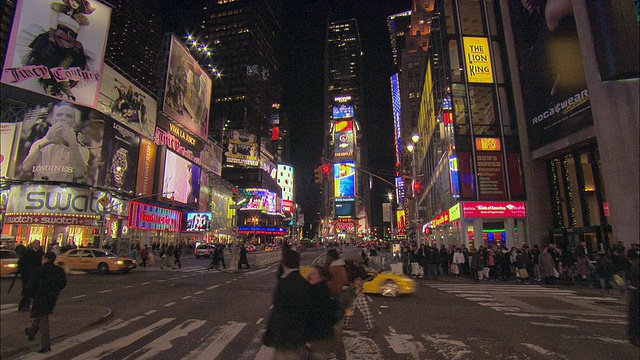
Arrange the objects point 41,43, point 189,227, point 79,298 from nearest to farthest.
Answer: point 79,298, point 41,43, point 189,227

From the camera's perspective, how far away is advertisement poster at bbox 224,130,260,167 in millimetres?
108306

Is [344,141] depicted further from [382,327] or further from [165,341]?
[165,341]

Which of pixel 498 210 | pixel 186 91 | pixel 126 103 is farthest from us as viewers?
pixel 186 91

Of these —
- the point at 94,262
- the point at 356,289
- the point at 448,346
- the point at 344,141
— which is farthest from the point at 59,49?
the point at 344,141

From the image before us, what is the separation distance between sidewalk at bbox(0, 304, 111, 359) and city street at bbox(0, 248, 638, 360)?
0.11ft

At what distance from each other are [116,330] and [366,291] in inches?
341

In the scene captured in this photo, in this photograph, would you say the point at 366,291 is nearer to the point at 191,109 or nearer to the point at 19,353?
the point at 19,353

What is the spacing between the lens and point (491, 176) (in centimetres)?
3036

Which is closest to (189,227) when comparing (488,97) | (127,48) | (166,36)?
(166,36)

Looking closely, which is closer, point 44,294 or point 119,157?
point 44,294

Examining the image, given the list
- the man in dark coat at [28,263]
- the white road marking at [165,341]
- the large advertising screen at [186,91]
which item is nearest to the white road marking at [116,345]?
the white road marking at [165,341]

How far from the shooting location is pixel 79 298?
12.0 meters

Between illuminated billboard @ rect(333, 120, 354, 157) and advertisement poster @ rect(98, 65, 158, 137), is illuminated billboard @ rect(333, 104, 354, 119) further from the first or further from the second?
advertisement poster @ rect(98, 65, 158, 137)

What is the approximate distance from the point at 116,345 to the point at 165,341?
0.87 m
